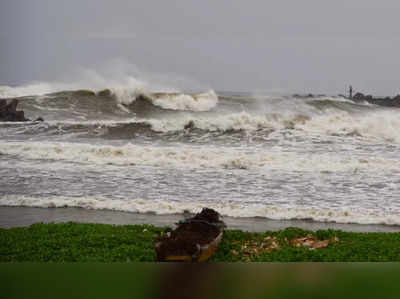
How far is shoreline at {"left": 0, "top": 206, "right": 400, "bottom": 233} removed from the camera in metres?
3.18

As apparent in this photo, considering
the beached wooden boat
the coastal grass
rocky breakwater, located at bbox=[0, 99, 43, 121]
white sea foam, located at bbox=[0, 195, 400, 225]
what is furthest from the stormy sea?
the beached wooden boat

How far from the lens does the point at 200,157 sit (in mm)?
5375

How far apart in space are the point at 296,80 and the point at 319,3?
0.84m

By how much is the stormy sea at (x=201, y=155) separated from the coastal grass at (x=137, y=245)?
0.60m

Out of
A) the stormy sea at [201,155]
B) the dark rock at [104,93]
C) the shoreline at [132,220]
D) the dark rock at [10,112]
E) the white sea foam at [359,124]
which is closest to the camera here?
the shoreline at [132,220]

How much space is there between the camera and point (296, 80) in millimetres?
4520

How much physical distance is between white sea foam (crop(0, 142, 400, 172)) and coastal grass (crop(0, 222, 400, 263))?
7.13 feet

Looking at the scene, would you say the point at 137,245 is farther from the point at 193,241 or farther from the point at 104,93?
the point at 104,93

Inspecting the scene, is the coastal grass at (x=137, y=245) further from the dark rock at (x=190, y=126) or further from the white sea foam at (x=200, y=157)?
the dark rock at (x=190, y=126)

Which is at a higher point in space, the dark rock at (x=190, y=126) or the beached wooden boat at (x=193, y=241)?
the dark rock at (x=190, y=126)

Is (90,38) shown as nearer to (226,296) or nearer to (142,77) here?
(142,77)

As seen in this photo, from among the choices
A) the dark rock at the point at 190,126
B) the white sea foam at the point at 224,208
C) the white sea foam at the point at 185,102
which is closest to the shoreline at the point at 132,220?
the white sea foam at the point at 224,208

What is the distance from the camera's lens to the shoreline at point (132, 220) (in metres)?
3.18

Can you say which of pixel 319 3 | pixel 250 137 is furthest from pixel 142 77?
pixel 319 3
